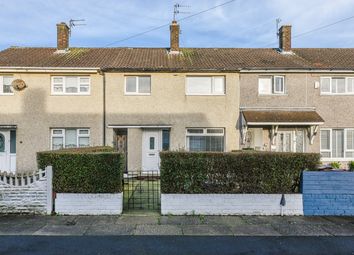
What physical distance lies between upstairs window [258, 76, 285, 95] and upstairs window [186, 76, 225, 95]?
2.04 meters

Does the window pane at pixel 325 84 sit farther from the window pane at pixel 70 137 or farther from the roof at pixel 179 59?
the window pane at pixel 70 137

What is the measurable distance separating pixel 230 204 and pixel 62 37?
1644 cm

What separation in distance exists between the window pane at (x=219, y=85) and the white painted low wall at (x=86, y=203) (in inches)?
388

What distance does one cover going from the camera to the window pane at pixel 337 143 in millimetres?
17875

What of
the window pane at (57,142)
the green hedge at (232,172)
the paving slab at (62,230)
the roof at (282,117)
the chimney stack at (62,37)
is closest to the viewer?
the paving slab at (62,230)

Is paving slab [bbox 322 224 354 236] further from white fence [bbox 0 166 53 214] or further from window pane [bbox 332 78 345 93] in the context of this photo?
window pane [bbox 332 78 345 93]

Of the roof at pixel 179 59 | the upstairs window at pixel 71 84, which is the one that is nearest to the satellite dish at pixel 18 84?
the roof at pixel 179 59

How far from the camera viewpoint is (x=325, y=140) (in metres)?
17.9

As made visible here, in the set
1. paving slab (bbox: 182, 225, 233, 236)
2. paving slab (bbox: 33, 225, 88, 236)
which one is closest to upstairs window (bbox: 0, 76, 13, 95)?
paving slab (bbox: 33, 225, 88, 236)

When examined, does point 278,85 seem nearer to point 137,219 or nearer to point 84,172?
point 137,219

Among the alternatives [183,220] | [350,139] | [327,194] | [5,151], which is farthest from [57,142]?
[350,139]

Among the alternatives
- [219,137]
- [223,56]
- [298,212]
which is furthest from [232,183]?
[223,56]

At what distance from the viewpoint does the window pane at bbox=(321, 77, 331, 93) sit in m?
17.9

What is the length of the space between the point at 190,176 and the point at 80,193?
2.99 metres
